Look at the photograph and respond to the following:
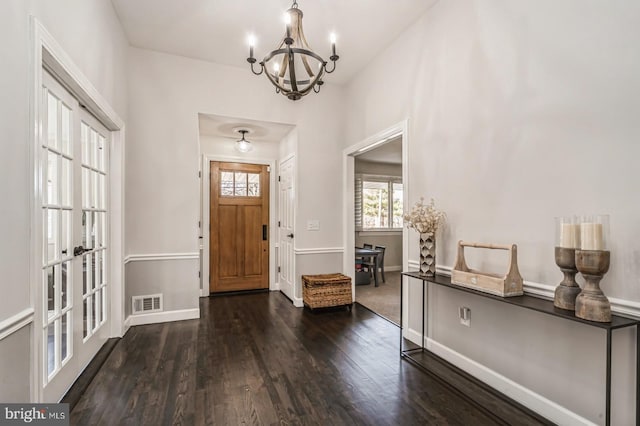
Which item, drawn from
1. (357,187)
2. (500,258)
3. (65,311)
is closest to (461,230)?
Answer: (500,258)

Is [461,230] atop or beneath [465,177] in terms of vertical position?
beneath

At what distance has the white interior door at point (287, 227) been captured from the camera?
4559 millimetres

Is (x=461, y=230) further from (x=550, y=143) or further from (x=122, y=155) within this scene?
(x=122, y=155)

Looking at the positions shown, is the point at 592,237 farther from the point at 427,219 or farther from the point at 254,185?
the point at 254,185

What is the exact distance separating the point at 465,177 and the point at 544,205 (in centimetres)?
68

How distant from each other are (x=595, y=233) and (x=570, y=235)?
0.12 meters

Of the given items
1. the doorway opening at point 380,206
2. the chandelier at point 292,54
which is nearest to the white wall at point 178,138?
the chandelier at point 292,54

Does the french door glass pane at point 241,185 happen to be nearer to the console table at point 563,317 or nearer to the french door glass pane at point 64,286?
the french door glass pane at point 64,286

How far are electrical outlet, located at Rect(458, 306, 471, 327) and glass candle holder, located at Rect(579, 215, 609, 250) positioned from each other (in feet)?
3.62

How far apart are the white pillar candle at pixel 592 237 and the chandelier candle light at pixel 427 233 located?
1122 millimetres

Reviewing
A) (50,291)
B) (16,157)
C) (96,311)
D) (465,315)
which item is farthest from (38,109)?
(465,315)

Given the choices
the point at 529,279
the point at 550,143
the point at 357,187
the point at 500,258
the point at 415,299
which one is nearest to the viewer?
the point at 550,143

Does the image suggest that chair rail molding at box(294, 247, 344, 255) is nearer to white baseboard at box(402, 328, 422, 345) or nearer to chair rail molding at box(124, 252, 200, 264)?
chair rail molding at box(124, 252, 200, 264)

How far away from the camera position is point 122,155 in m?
3.29
